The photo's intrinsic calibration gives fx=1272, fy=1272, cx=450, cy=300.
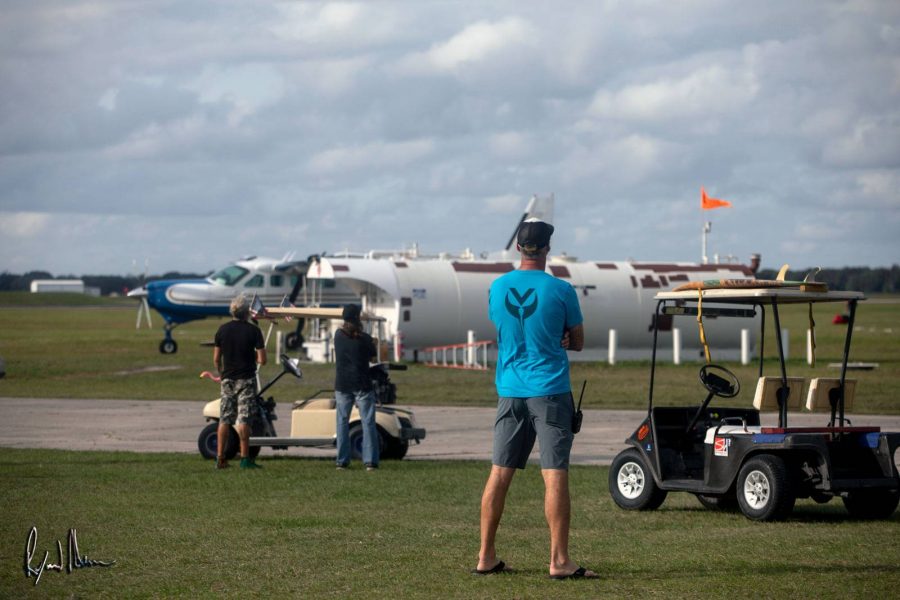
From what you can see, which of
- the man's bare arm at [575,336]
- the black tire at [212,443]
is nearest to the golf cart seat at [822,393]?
the man's bare arm at [575,336]

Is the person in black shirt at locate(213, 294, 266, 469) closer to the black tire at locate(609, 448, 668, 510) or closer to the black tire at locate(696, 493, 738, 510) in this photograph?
the black tire at locate(609, 448, 668, 510)

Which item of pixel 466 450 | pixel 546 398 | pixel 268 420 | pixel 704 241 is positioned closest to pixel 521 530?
pixel 546 398

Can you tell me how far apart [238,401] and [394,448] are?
2.41m

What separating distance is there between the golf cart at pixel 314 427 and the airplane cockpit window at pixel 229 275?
3227 centimetres

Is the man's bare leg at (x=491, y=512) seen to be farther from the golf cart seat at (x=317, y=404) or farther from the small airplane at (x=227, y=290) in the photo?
the small airplane at (x=227, y=290)

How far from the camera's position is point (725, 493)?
10.8 m

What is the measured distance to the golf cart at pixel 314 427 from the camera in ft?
50.0

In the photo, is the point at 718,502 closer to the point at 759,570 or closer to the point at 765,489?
the point at 765,489

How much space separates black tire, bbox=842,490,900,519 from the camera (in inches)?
416

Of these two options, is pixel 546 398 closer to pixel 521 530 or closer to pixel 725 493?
pixel 521 530

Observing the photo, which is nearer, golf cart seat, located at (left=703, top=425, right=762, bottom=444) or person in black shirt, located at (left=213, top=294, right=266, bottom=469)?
golf cart seat, located at (left=703, top=425, right=762, bottom=444)

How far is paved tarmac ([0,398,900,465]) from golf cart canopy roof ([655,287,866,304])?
17.1 ft

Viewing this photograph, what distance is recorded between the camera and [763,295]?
1082 cm

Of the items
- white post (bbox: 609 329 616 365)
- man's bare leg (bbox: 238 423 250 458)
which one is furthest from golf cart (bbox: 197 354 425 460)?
white post (bbox: 609 329 616 365)
